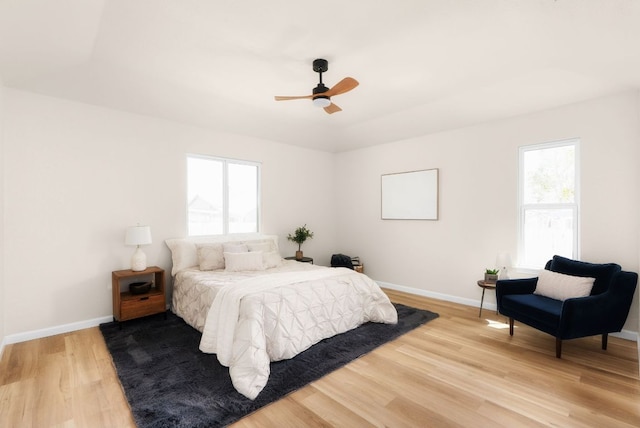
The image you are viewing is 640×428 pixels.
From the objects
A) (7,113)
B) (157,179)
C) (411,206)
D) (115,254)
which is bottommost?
(115,254)

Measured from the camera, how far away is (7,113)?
3270 mm

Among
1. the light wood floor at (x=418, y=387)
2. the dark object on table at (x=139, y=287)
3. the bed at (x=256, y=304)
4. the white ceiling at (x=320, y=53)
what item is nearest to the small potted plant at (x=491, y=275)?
the light wood floor at (x=418, y=387)

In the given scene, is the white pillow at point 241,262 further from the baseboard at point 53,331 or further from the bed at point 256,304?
the baseboard at point 53,331

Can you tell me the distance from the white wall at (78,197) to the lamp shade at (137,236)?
30 centimetres

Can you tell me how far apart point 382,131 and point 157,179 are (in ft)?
11.5

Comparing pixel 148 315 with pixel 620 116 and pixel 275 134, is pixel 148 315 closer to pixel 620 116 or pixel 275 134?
pixel 275 134

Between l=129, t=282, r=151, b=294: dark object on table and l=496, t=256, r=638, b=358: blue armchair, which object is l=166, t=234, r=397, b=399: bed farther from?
l=496, t=256, r=638, b=358: blue armchair

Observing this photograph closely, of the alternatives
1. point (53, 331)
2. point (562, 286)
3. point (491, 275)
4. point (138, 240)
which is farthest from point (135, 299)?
point (562, 286)

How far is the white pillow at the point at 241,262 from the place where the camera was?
409 centimetres

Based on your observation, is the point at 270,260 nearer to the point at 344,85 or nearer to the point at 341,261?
the point at 341,261

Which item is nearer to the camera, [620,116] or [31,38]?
[31,38]

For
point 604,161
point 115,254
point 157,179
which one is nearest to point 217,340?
point 115,254

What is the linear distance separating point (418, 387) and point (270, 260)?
8.41 ft

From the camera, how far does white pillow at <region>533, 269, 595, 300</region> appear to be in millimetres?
3137
